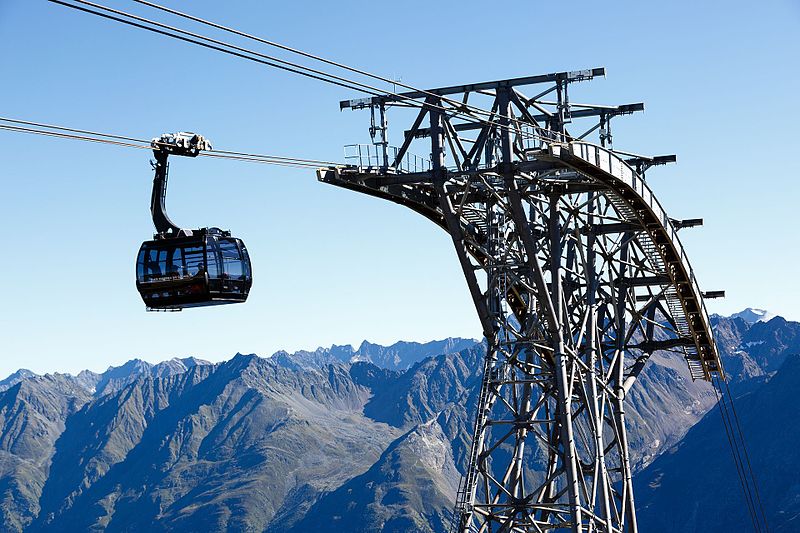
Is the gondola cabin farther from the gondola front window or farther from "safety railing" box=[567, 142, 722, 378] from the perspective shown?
"safety railing" box=[567, 142, 722, 378]

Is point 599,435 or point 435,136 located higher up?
point 435,136

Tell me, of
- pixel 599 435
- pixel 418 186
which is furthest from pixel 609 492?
pixel 418 186

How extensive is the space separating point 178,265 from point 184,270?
234mm

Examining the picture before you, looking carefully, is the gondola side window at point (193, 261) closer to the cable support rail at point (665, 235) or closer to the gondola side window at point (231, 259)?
the gondola side window at point (231, 259)

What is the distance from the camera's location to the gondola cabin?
3625cm

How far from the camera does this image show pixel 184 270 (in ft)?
119

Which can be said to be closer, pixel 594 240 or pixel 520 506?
pixel 520 506

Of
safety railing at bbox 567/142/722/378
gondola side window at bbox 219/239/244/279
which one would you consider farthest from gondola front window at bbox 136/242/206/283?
safety railing at bbox 567/142/722/378

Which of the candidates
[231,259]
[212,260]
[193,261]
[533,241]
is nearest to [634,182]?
[533,241]

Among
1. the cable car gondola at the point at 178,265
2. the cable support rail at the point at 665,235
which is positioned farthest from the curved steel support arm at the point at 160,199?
the cable support rail at the point at 665,235

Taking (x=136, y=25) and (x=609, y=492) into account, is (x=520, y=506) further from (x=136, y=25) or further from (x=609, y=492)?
(x=136, y=25)

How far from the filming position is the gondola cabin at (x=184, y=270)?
36250 mm

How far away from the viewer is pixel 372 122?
4416 cm

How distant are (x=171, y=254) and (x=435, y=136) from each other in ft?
35.9
